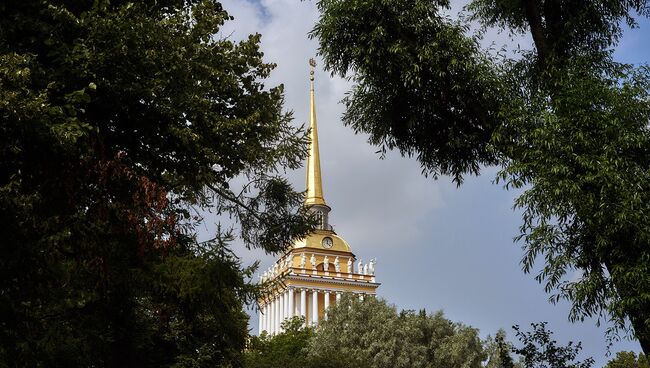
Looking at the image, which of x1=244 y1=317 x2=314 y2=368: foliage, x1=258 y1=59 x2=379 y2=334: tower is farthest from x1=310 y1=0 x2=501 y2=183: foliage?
x1=258 y1=59 x2=379 y2=334: tower

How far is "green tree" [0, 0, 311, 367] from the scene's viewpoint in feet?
29.0

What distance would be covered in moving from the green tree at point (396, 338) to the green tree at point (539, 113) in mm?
21137

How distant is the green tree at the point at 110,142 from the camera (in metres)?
8.85

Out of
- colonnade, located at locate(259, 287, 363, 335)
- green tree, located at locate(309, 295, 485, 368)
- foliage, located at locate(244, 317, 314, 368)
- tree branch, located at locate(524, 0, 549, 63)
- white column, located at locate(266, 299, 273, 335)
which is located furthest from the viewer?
white column, located at locate(266, 299, 273, 335)

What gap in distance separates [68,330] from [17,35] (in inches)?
281

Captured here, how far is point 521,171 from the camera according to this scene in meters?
12.0

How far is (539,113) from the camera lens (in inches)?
483

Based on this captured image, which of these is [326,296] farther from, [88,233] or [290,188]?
[88,233]

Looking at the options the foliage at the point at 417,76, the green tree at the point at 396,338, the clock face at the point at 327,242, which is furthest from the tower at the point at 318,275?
the foliage at the point at 417,76

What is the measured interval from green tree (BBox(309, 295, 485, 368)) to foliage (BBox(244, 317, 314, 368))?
77.0 inches

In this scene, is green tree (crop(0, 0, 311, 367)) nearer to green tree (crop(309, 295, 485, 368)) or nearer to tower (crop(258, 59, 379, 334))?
green tree (crop(309, 295, 485, 368))

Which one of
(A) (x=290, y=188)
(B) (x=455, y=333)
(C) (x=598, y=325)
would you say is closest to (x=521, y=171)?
(C) (x=598, y=325)

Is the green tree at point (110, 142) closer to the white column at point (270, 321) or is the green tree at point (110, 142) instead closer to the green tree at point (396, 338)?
the green tree at point (396, 338)

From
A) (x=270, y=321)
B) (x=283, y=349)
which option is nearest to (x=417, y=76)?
(x=283, y=349)
